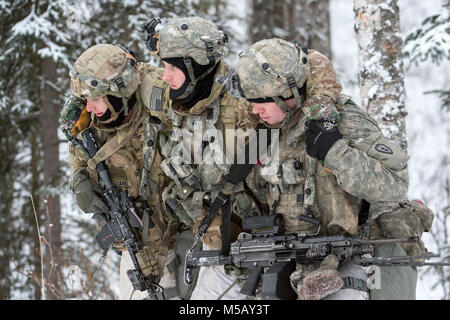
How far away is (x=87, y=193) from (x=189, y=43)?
5.24ft

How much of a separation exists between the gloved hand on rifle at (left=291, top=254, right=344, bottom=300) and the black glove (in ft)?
2.24

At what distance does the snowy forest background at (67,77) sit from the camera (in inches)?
216

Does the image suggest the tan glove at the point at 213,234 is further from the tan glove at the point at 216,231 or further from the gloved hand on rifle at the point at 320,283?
the gloved hand on rifle at the point at 320,283

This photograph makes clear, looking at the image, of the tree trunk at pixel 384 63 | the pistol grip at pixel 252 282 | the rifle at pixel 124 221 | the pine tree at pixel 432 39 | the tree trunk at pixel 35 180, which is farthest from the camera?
the tree trunk at pixel 35 180

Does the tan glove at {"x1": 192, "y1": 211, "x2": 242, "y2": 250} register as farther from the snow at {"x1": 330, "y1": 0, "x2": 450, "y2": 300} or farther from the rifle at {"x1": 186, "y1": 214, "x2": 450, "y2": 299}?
the snow at {"x1": 330, "y1": 0, "x2": 450, "y2": 300}

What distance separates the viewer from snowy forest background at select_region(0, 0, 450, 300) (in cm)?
549

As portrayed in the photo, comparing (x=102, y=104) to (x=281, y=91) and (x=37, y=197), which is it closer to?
(x=281, y=91)

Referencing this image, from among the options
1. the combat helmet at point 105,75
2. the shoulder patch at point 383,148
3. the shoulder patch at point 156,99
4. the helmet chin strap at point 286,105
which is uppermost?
the combat helmet at point 105,75

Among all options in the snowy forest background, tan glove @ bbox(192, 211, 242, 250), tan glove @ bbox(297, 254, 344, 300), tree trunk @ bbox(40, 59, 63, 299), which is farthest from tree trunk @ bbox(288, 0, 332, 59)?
tan glove @ bbox(297, 254, 344, 300)

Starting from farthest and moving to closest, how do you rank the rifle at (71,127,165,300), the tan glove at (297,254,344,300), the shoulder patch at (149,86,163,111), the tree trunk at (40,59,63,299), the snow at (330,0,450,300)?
the snow at (330,0,450,300)
the tree trunk at (40,59,63,299)
the rifle at (71,127,165,300)
the shoulder patch at (149,86,163,111)
the tan glove at (297,254,344,300)

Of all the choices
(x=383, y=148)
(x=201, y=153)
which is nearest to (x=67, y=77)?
(x=201, y=153)

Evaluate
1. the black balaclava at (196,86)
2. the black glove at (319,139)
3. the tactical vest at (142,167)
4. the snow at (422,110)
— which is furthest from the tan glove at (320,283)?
the snow at (422,110)
